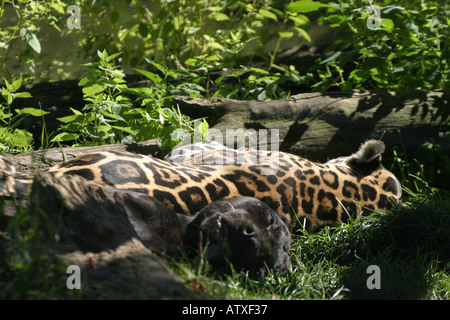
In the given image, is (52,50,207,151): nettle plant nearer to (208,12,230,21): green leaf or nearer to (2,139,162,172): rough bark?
(2,139,162,172): rough bark

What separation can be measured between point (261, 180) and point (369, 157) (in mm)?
1307

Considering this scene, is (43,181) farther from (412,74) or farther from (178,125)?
(412,74)

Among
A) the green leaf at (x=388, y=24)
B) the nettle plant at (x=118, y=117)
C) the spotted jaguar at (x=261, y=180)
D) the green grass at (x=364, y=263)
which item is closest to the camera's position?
the green grass at (x=364, y=263)

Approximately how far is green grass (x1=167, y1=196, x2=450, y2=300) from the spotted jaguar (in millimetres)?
263

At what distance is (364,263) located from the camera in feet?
14.8

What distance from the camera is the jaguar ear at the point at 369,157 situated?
565 centimetres

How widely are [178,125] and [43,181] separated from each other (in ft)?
10.6

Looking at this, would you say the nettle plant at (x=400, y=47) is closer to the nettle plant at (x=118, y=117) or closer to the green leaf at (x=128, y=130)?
the nettle plant at (x=118, y=117)

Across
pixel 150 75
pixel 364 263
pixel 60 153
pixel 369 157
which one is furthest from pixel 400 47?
pixel 60 153

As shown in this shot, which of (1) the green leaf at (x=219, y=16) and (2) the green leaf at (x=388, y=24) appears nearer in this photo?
(2) the green leaf at (x=388, y=24)

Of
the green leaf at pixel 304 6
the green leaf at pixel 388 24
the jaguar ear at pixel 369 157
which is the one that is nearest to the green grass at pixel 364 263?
the jaguar ear at pixel 369 157

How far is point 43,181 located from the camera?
3223mm

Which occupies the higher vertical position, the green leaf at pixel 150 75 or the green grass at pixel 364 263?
the green leaf at pixel 150 75
